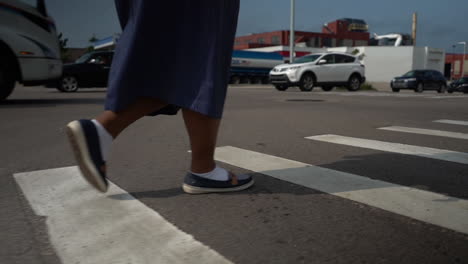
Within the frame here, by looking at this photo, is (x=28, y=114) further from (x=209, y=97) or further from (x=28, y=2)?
(x=209, y=97)

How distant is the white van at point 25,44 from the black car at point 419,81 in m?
17.6

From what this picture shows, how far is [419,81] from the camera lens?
67.6ft

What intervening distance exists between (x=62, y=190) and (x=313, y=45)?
69.9 m

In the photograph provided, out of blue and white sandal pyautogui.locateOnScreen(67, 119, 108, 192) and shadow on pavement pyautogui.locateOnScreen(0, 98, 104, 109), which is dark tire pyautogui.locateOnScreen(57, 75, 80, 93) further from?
blue and white sandal pyautogui.locateOnScreen(67, 119, 108, 192)

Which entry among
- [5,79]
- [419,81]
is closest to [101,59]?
[5,79]

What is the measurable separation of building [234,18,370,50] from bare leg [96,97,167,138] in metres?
64.0

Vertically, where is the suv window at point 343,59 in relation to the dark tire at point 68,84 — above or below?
above

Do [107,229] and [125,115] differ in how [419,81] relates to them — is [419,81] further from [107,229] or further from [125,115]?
[107,229]

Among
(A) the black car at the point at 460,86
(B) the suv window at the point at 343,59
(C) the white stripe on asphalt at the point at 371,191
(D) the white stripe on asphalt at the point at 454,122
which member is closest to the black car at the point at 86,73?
(B) the suv window at the point at 343,59

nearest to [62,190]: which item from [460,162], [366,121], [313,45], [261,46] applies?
[460,162]

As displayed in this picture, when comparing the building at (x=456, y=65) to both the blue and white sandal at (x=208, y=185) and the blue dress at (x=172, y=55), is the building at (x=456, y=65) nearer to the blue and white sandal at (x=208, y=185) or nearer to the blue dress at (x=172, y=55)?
the blue and white sandal at (x=208, y=185)

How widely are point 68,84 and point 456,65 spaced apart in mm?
76791

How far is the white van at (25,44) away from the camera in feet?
24.9

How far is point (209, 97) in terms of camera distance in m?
2.04
